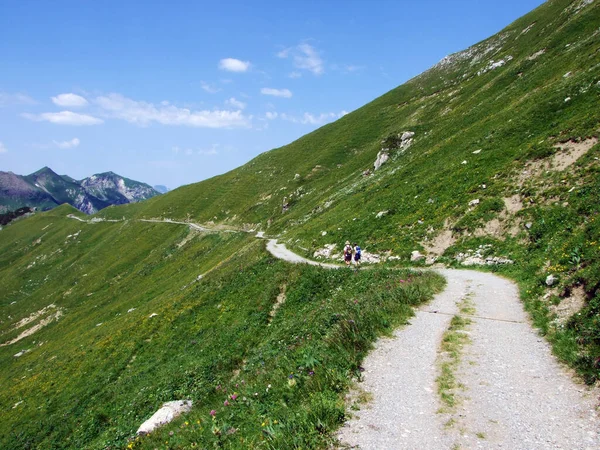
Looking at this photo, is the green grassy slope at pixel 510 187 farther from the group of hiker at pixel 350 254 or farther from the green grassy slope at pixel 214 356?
the green grassy slope at pixel 214 356

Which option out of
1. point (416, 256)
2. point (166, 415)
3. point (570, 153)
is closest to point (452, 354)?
point (166, 415)

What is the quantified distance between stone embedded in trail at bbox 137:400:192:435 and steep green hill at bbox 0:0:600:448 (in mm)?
628

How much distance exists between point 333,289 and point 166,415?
41.8ft

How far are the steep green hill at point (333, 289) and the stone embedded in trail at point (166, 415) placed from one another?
0.63 meters

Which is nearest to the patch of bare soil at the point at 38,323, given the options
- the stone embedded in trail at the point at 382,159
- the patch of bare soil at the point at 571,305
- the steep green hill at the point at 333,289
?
the steep green hill at the point at 333,289

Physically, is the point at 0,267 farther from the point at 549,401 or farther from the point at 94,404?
the point at 549,401

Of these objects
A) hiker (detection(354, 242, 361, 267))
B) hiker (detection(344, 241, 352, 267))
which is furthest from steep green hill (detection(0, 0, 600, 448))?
hiker (detection(344, 241, 352, 267))

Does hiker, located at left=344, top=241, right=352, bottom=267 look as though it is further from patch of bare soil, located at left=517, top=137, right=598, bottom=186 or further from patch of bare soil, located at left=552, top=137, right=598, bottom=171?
patch of bare soil, located at left=552, top=137, right=598, bottom=171

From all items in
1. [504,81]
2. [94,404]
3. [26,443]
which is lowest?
[26,443]

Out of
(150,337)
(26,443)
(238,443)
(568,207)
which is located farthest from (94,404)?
(568,207)

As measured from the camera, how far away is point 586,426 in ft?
21.1

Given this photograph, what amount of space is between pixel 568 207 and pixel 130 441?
26632 mm

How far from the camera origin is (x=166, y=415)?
15.3m

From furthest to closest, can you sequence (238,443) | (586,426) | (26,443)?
(26,443), (238,443), (586,426)
